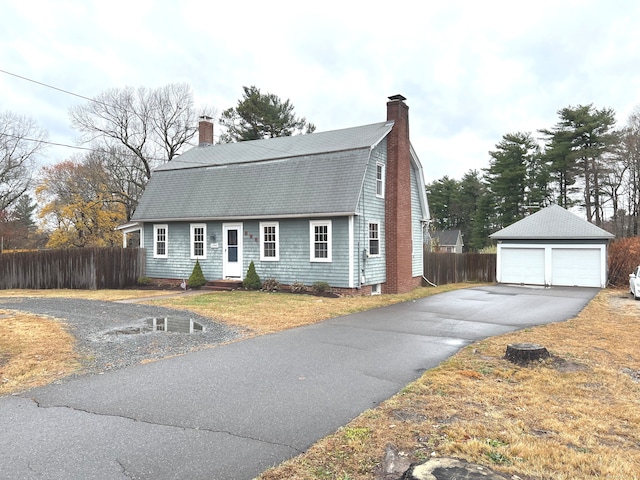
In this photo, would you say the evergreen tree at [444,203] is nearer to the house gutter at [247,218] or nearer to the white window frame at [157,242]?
the white window frame at [157,242]

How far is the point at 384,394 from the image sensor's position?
5207 millimetres

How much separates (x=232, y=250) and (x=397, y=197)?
24.0ft

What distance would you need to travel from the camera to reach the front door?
18.1 metres

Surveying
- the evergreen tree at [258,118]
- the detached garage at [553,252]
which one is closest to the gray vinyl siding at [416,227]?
the detached garage at [553,252]

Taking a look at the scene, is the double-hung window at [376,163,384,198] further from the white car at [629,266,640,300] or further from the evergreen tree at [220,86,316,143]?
the evergreen tree at [220,86,316,143]

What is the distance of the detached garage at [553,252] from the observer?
21750 millimetres

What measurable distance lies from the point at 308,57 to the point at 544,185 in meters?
34.0

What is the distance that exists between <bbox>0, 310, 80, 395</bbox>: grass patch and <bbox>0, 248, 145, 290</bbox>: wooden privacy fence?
9530mm

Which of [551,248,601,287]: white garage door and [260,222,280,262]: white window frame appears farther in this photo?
[551,248,601,287]: white garage door

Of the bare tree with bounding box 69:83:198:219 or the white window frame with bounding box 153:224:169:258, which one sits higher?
the bare tree with bounding box 69:83:198:219

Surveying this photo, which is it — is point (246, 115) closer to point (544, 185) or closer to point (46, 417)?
point (544, 185)

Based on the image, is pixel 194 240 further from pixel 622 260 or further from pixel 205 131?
pixel 622 260

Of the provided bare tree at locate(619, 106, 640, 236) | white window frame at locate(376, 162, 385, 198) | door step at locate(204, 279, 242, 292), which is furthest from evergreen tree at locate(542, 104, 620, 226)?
door step at locate(204, 279, 242, 292)

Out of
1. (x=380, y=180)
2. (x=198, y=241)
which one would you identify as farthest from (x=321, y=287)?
(x=198, y=241)
